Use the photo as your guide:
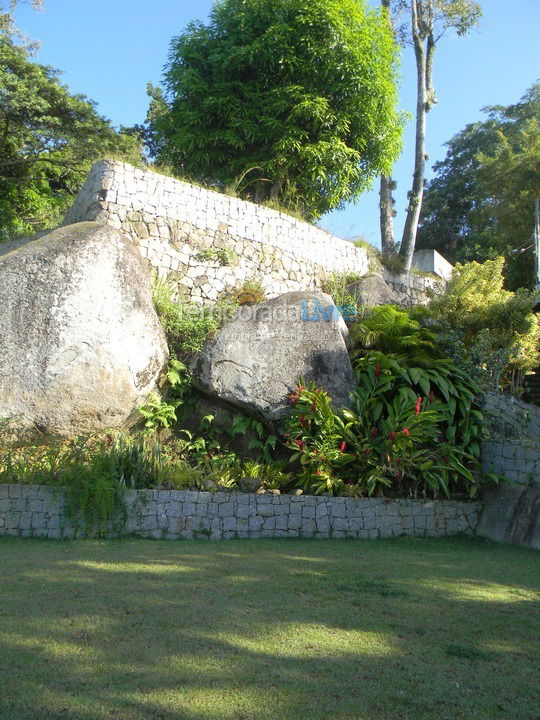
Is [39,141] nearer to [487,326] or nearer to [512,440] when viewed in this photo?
[487,326]

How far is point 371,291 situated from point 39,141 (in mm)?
11782

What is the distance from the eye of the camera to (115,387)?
29.2 ft

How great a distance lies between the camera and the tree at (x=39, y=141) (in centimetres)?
1714

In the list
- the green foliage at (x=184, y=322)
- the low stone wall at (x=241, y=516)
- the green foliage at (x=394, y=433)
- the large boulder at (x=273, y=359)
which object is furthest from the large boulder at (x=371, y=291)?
the low stone wall at (x=241, y=516)

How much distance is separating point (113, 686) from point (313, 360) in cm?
696

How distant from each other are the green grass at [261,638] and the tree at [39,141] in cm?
1303

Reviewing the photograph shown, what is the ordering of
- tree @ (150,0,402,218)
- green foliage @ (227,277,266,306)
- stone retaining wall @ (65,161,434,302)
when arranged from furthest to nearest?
tree @ (150,0,402,218), green foliage @ (227,277,266,306), stone retaining wall @ (65,161,434,302)

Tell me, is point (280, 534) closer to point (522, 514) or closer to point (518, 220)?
point (522, 514)

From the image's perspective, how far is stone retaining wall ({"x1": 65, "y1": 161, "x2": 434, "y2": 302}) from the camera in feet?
36.2

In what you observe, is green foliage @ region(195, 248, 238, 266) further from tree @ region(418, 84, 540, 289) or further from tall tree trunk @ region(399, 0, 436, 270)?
tree @ region(418, 84, 540, 289)

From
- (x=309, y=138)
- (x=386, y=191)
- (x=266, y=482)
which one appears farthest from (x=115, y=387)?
(x=386, y=191)

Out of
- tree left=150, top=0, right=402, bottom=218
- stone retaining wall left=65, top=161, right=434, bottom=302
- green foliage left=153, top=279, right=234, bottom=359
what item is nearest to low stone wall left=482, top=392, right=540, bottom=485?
green foliage left=153, top=279, right=234, bottom=359

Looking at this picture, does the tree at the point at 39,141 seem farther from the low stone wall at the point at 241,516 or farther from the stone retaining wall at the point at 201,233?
the low stone wall at the point at 241,516

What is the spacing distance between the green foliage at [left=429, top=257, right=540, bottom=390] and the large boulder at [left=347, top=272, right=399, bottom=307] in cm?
115
